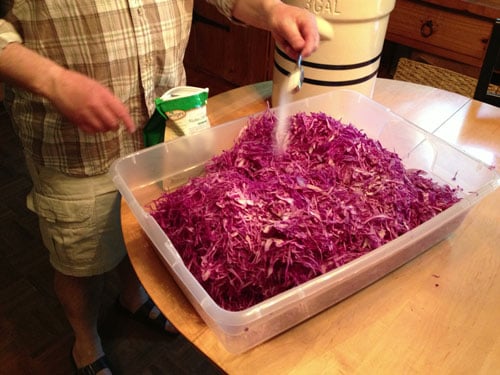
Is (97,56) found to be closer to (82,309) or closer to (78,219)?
(78,219)

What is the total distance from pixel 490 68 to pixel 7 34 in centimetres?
124

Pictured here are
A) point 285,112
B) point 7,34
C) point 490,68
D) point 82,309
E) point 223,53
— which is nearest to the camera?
point 7,34

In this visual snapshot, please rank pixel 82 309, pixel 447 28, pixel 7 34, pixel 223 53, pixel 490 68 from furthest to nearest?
pixel 223 53 → pixel 447 28 → pixel 490 68 → pixel 82 309 → pixel 7 34

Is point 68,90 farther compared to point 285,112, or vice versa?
point 285,112

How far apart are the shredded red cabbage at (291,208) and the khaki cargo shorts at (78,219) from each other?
27 cm

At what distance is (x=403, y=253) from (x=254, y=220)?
0.24 meters

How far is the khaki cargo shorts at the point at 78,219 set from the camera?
37.0 inches

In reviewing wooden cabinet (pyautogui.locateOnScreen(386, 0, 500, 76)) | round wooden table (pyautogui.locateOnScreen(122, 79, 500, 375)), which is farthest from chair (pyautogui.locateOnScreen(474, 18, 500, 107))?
round wooden table (pyautogui.locateOnScreen(122, 79, 500, 375))

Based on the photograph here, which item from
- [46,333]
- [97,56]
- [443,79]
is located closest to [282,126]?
[97,56]

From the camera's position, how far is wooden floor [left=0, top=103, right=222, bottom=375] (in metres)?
1.30

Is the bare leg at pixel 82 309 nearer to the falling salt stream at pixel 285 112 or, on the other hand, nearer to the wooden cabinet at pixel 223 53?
the falling salt stream at pixel 285 112

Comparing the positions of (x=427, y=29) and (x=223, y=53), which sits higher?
(x=427, y=29)

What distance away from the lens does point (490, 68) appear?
1.29 m

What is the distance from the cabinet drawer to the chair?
486 mm
